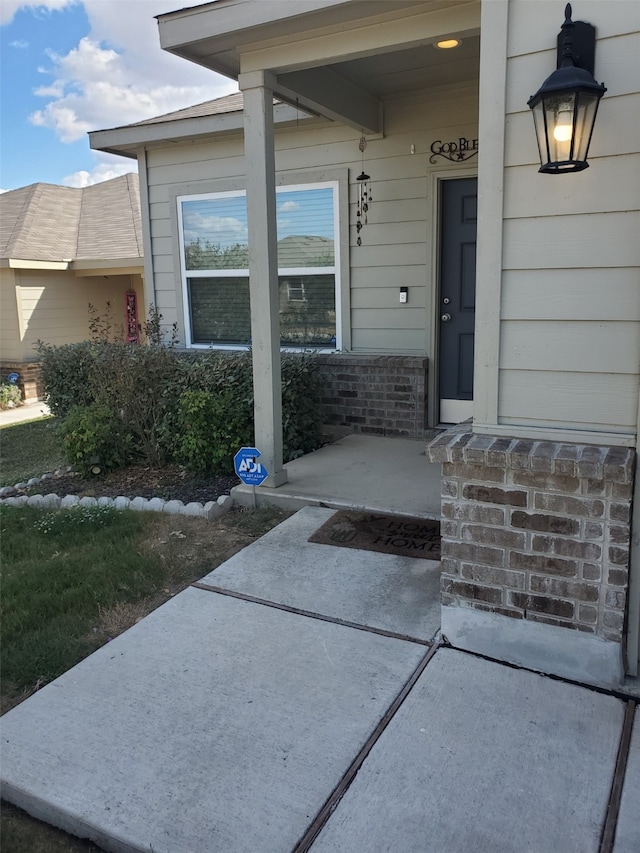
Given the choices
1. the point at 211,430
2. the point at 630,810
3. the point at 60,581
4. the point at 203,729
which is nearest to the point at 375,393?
the point at 211,430

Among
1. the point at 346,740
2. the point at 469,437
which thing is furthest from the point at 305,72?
the point at 346,740

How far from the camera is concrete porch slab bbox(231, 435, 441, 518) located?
14.1ft

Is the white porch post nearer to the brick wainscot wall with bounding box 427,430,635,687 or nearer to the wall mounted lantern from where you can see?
the brick wainscot wall with bounding box 427,430,635,687

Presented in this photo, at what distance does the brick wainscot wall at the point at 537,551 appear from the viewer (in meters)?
2.39

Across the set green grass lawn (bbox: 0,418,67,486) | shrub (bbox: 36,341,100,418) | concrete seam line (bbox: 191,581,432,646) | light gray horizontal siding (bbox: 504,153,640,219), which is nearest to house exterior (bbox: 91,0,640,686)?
light gray horizontal siding (bbox: 504,153,640,219)

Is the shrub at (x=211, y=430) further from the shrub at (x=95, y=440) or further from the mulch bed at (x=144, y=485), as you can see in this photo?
the shrub at (x=95, y=440)

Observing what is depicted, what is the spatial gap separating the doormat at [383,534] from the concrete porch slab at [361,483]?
65 mm

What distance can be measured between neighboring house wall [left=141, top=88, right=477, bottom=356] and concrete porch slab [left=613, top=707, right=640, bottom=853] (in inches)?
162

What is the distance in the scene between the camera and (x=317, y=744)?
2.23 metres

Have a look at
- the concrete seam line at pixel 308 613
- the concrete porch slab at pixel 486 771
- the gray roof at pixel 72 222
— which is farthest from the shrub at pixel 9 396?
the concrete porch slab at pixel 486 771

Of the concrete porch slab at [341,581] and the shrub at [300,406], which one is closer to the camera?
the concrete porch slab at [341,581]

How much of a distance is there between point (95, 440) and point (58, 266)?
25.8 feet

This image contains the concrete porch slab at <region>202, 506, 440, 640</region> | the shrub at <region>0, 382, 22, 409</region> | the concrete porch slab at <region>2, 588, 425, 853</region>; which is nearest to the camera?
the concrete porch slab at <region>2, 588, 425, 853</region>

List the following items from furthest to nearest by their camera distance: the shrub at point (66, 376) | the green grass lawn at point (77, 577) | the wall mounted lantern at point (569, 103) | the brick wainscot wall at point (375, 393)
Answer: the shrub at point (66, 376) → the brick wainscot wall at point (375, 393) → the green grass lawn at point (77, 577) → the wall mounted lantern at point (569, 103)
